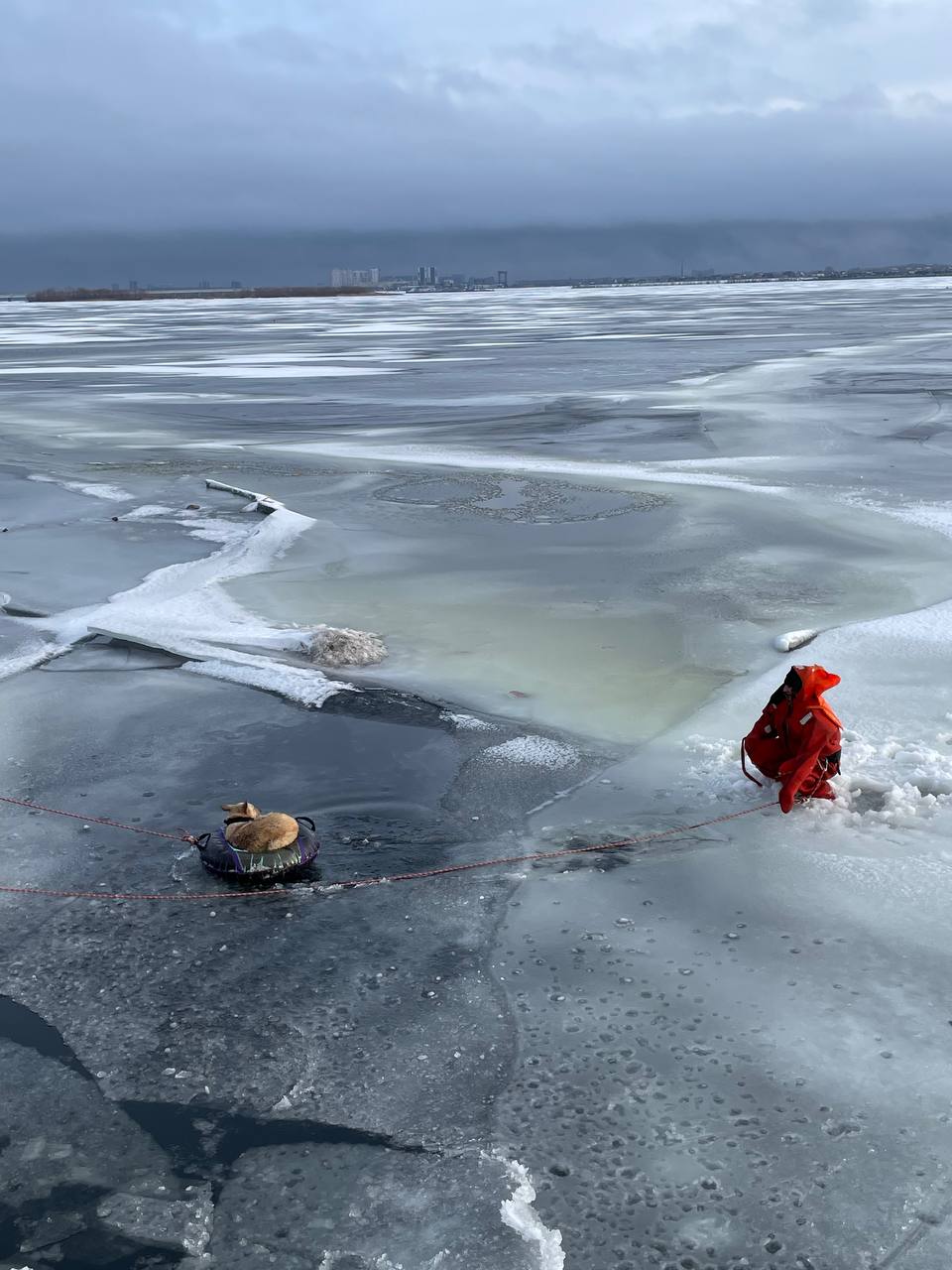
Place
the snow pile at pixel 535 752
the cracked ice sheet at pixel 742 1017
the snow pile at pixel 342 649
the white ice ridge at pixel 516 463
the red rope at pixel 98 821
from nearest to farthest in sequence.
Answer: the cracked ice sheet at pixel 742 1017, the red rope at pixel 98 821, the snow pile at pixel 535 752, the snow pile at pixel 342 649, the white ice ridge at pixel 516 463

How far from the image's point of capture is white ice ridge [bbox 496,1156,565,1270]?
3031 mm

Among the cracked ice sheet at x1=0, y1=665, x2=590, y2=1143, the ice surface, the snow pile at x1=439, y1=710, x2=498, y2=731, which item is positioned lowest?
the cracked ice sheet at x1=0, y1=665, x2=590, y2=1143

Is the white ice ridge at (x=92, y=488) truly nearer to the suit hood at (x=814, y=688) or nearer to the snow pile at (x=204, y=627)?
the snow pile at (x=204, y=627)

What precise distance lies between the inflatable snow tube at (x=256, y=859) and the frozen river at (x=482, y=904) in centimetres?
11

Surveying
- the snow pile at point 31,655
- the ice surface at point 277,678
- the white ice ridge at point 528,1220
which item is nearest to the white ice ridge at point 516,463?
the ice surface at point 277,678

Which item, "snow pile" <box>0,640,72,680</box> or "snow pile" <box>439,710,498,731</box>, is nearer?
"snow pile" <box>439,710,498,731</box>

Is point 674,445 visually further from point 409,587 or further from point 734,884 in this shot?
point 734,884

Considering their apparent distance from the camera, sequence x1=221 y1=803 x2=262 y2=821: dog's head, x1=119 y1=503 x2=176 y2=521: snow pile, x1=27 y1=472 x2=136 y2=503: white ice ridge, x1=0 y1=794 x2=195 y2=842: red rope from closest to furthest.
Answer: x1=221 y1=803 x2=262 y2=821: dog's head → x1=0 y1=794 x2=195 y2=842: red rope → x1=119 y1=503 x2=176 y2=521: snow pile → x1=27 y1=472 x2=136 y2=503: white ice ridge

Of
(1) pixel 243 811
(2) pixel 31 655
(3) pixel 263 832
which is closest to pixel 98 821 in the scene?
(1) pixel 243 811

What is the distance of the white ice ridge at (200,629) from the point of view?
735cm

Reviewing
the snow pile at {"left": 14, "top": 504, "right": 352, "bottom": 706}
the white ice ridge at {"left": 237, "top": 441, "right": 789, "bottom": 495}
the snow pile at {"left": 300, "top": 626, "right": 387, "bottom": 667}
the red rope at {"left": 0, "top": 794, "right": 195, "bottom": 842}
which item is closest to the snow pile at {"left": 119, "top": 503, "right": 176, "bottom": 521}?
the snow pile at {"left": 14, "top": 504, "right": 352, "bottom": 706}

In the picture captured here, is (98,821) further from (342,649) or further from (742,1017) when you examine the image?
(742,1017)

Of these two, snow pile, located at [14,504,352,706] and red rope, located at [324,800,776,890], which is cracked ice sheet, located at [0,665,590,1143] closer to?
red rope, located at [324,800,776,890]

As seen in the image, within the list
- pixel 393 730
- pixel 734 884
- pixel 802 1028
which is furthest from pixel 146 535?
pixel 802 1028
